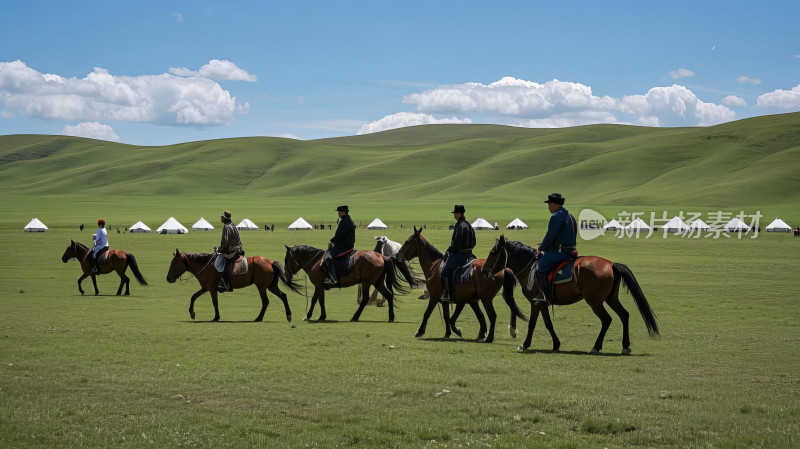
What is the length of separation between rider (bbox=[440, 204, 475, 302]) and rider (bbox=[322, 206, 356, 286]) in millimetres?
3918

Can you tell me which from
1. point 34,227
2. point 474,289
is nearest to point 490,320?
point 474,289

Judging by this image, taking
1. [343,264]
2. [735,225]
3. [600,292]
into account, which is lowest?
[600,292]

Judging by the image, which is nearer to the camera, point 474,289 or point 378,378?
point 378,378

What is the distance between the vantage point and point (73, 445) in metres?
8.23

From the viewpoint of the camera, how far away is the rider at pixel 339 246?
2025 centimetres

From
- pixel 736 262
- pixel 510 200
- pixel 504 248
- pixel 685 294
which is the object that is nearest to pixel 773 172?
pixel 510 200

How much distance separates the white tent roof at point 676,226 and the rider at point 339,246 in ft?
240

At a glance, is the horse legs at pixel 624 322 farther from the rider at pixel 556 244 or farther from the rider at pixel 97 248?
the rider at pixel 97 248

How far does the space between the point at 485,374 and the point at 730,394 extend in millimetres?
3514

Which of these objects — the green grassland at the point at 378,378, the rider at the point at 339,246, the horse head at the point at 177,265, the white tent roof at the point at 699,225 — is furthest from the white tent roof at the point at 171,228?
the rider at the point at 339,246

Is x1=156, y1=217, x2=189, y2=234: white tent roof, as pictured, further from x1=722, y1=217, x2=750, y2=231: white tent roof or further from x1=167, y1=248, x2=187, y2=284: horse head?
x1=167, y1=248, x2=187, y2=284: horse head

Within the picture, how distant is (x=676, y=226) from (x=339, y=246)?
75.4 m

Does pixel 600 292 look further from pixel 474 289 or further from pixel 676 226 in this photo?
pixel 676 226

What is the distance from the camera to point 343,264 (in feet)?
66.7
